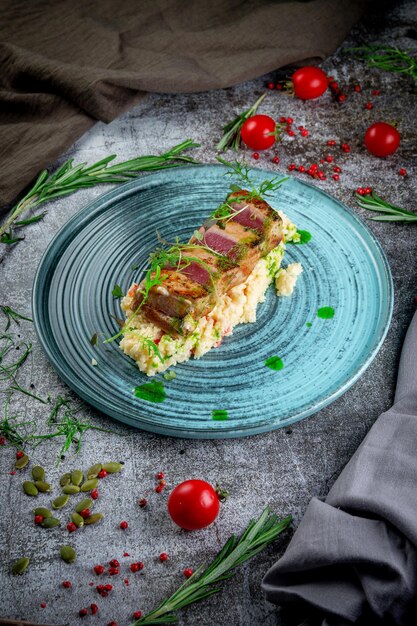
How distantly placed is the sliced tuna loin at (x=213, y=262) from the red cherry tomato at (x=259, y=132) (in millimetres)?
1036

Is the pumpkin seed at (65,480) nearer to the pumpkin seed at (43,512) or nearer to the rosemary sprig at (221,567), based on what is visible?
the pumpkin seed at (43,512)

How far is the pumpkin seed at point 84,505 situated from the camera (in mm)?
3750

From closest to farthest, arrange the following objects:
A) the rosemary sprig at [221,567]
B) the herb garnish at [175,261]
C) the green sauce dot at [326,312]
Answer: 1. the rosemary sprig at [221,567]
2. the herb garnish at [175,261]
3. the green sauce dot at [326,312]

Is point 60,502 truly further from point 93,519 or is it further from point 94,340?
point 94,340

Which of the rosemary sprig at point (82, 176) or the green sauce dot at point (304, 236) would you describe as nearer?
the green sauce dot at point (304, 236)

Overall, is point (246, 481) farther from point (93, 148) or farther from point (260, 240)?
point (93, 148)

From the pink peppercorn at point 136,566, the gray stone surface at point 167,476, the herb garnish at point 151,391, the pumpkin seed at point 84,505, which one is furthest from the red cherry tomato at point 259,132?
the pink peppercorn at point 136,566

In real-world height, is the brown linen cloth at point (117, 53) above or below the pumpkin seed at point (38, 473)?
above

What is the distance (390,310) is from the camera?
4.46 metres

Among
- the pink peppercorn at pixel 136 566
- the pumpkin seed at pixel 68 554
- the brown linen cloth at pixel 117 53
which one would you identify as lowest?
the pink peppercorn at pixel 136 566

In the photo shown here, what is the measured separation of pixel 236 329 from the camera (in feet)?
14.6

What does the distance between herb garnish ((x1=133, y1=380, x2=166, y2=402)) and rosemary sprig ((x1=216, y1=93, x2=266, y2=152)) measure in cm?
232

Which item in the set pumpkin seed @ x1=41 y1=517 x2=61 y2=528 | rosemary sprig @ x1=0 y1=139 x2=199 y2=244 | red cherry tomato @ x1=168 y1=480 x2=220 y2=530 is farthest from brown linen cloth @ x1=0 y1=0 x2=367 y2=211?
red cherry tomato @ x1=168 y1=480 x2=220 y2=530

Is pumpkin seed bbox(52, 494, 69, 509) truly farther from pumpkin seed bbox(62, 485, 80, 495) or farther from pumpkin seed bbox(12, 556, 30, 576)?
pumpkin seed bbox(12, 556, 30, 576)
